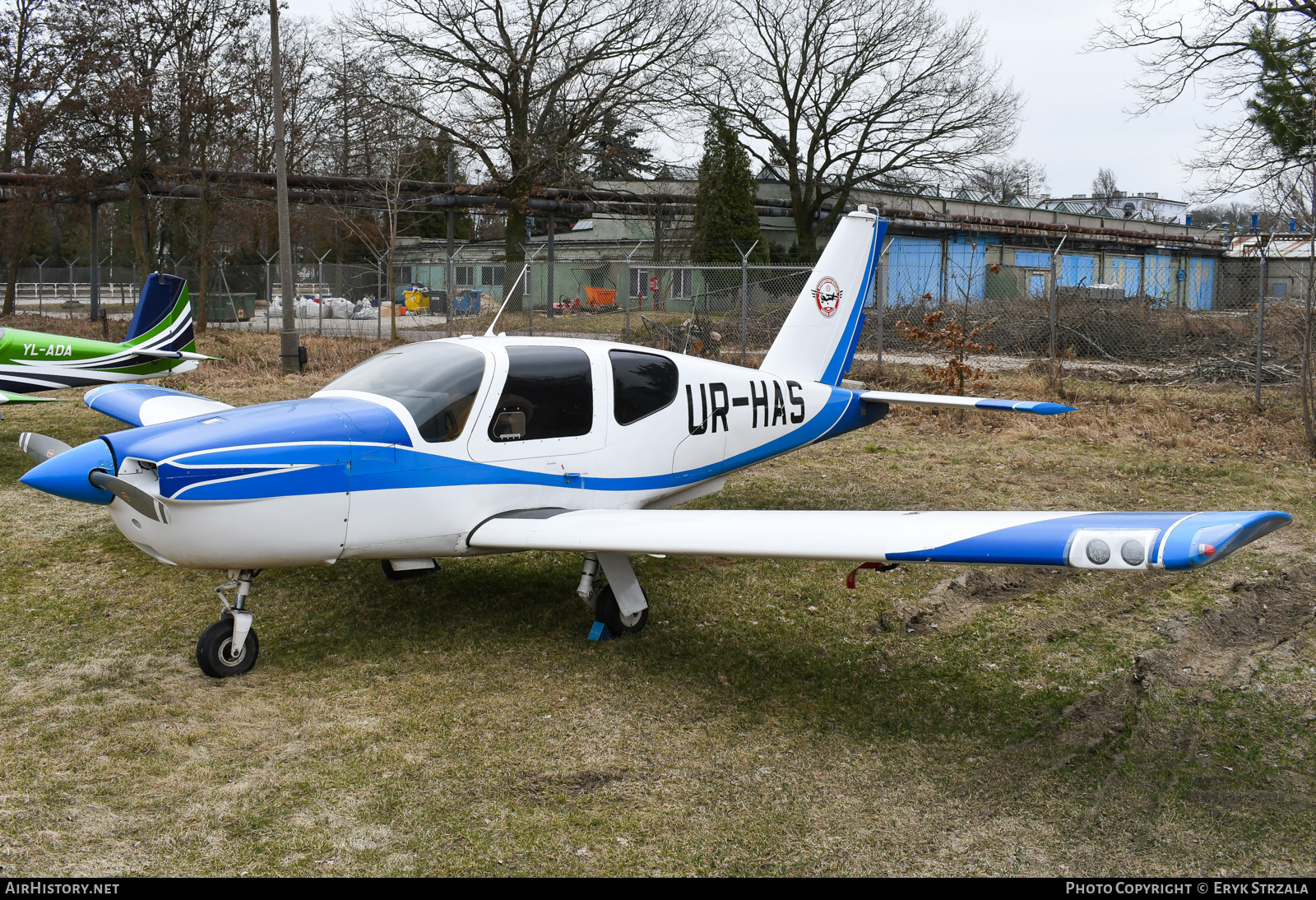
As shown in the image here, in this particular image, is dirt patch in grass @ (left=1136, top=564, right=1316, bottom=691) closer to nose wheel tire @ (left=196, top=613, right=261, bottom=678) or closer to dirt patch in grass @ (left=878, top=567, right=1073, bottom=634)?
dirt patch in grass @ (left=878, top=567, right=1073, bottom=634)

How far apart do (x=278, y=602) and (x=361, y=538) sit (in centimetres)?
142

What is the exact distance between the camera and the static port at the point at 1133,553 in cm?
359

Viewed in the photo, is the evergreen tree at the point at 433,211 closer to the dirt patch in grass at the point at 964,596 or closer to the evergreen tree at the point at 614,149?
the evergreen tree at the point at 614,149

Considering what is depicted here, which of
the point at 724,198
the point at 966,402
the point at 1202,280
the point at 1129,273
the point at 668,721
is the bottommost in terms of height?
the point at 668,721

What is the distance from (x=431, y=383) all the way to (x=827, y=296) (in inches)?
148

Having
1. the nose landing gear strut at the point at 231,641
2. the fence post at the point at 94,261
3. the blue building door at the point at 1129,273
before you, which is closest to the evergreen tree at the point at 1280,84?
the nose landing gear strut at the point at 231,641

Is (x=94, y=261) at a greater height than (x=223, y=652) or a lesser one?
greater

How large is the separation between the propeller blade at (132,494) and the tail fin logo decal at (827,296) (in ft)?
16.8

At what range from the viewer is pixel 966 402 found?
283 inches

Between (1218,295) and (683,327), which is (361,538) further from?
(1218,295)

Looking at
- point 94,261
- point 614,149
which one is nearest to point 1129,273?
point 614,149

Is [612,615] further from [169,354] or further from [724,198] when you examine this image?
[724,198]

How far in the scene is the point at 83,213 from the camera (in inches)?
1120

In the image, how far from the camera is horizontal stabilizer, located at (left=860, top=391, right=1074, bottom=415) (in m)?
6.65
